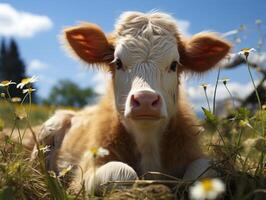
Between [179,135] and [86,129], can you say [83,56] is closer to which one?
[86,129]

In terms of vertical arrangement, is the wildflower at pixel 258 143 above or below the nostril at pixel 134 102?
below

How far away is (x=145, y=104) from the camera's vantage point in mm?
4262

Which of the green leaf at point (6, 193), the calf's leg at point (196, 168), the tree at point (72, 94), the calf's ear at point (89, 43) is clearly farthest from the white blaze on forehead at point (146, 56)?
the tree at point (72, 94)

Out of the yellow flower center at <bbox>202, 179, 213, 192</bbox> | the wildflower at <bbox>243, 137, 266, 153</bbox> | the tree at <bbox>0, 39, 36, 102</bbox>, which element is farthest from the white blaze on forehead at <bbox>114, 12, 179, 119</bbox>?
the tree at <bbox>0, 39, 36, 102</bbox>

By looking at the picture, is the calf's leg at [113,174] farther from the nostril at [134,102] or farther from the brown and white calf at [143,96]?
the nostril at [134,102]

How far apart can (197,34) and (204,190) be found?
4.06 meters

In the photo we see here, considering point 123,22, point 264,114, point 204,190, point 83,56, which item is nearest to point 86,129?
point 83,56

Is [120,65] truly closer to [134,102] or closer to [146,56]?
[146,56]

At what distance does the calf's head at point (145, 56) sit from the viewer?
4.46 meters

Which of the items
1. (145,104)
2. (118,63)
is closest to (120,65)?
(118,63)

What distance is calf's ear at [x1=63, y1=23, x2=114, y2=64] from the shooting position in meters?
5.73

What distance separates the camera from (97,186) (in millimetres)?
4188

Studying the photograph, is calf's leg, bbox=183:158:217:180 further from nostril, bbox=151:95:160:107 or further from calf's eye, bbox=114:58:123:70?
calf's eye, bbox=114:58:123:70

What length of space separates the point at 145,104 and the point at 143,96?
2.9 inches
